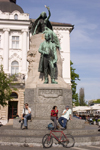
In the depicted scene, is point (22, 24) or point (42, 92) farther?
point (22, 24)

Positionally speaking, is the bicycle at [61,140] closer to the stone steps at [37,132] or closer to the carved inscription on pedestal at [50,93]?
the stone steps at [37,132]

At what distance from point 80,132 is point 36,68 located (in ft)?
15.7

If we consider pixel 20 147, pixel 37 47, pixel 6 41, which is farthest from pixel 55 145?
pixel 6 41

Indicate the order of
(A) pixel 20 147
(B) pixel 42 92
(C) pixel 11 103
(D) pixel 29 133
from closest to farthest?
(A) pixel 20 147 → (D) pixel 29 133 → (B) pixel 42 92 → (C) pixel 11 103

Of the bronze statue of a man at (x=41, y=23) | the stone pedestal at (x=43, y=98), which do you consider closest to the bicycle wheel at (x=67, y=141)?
the stone pedestal at (x=43, y=98)

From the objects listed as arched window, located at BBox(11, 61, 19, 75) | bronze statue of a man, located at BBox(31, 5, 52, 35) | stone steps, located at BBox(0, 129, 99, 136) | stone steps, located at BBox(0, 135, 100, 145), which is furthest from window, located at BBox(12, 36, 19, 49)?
stone steps, located at BBox(0, 135, 100, 145)

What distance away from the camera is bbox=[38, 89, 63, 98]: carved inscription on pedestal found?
34.8 ft

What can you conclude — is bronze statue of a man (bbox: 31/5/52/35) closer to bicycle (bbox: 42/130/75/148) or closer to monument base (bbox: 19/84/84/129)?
monument base (bbox: 19/84/84/129)

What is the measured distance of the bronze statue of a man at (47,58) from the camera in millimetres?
11258

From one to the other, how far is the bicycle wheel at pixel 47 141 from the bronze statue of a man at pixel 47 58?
4354 millimetres

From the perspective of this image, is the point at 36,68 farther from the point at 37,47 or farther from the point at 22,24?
the point at 22,24

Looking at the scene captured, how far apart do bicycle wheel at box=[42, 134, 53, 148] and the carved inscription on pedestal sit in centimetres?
348

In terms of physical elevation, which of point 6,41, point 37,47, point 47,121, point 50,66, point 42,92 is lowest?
point 47,121

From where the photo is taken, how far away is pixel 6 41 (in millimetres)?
34219
